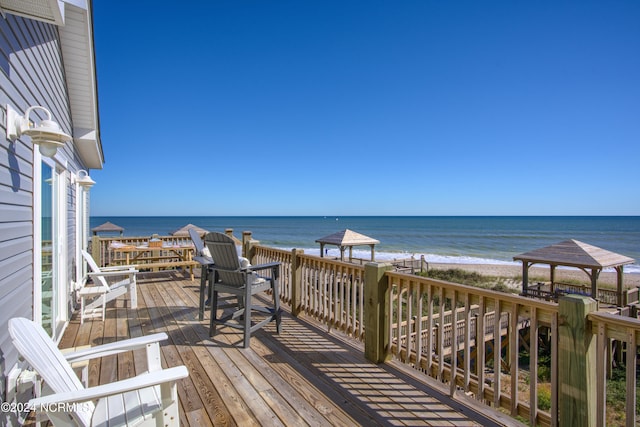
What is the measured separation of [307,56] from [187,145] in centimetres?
1189

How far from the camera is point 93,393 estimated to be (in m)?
1.23

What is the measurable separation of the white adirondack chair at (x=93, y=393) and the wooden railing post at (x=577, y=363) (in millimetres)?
1924

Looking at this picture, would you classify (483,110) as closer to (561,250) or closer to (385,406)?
(561,250)

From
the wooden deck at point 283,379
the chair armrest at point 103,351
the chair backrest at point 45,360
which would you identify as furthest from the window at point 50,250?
the chair backrest at point 45,360

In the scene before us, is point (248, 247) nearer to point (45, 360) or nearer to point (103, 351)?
point (103, 351)

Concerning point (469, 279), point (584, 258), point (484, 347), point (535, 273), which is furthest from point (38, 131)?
point (535, 273)

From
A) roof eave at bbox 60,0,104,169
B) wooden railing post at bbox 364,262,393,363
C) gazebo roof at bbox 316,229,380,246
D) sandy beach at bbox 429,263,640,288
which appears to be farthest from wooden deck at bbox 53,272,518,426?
sandy beach at bbox 429,263,640,288

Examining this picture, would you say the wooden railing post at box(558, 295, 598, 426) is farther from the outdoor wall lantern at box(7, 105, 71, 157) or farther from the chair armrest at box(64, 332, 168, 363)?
the outdoor wall lantern at box(7, 105, 71, 157)

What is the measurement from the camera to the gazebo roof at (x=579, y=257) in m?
7.77

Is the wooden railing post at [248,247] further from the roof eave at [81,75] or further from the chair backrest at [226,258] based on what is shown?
the roof eave at [81,75]

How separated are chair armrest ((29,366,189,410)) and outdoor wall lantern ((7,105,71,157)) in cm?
167

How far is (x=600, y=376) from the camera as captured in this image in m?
1.55

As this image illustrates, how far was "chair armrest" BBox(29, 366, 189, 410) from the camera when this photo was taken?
1.16m

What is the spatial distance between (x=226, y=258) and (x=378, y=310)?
5.79 feet
